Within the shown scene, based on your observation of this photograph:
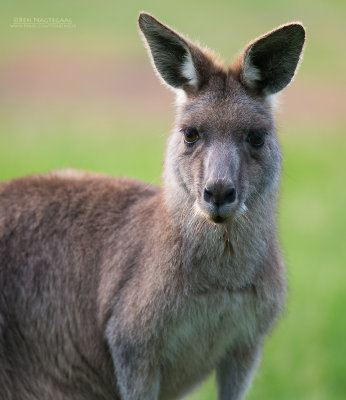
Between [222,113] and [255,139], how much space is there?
29cm

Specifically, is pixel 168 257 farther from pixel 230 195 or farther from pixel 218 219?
pixel 230 195

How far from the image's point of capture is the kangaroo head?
18.6 ft

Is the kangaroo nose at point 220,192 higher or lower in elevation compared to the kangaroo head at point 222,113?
lower

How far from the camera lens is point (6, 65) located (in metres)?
24.7

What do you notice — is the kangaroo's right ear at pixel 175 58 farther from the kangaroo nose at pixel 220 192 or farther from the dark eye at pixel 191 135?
the kangaroo nose at pixel 220 192

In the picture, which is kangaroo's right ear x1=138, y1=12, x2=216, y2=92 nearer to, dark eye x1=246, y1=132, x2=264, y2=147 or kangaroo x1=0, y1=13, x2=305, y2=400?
kangaroo x1=0, y1=13, x2=305, y2=400

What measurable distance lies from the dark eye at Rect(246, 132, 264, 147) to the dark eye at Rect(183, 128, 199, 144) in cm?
36

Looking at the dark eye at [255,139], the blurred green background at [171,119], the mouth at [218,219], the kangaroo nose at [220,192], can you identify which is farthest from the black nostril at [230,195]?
the blurred green background at [171,119]

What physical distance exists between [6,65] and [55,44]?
2.13 meters

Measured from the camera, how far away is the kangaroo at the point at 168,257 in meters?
5.85

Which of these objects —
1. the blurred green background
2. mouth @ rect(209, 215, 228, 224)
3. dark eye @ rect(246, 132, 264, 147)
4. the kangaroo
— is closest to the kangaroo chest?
the kangaroo

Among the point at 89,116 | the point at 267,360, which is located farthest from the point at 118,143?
the point at 267,360

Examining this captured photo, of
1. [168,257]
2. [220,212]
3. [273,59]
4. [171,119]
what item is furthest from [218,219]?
[171,119]

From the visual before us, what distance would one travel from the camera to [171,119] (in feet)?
57.0
